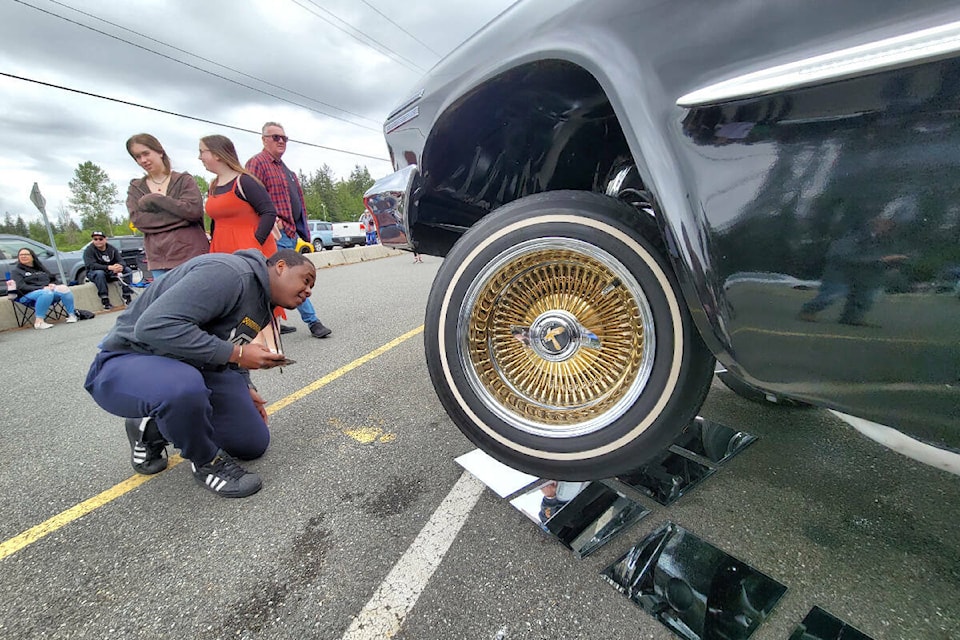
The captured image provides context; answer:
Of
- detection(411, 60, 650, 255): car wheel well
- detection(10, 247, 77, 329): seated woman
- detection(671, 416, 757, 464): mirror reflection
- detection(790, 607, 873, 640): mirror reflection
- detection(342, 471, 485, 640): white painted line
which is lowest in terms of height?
detection(10, 247, 77, 329): seated woman

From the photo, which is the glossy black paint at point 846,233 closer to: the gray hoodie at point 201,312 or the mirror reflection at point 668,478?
the mirror reflection at point 668,478

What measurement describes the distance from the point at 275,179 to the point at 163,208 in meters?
1.04

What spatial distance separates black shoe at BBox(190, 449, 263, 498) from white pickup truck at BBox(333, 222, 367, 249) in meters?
26.5

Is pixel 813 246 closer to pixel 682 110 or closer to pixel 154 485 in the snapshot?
pixel 682 110

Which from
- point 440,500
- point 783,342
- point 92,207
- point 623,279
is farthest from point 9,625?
point 92,207

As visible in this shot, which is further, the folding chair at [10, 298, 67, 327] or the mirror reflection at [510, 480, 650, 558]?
the folding chair at [10, 298, 67, 327]

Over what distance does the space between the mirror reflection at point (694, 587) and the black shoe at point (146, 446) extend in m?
1.89

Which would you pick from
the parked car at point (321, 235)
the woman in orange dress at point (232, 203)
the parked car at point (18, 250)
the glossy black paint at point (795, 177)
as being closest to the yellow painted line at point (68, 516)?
the woman in orange dress at point (232, 203)

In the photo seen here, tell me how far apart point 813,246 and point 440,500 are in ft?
4.34

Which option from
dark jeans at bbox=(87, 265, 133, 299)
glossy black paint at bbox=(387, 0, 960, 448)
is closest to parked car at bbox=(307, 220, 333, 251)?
dark jeans at bbox=(87, 265, 133, 299)

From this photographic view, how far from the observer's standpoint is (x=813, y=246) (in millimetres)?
814

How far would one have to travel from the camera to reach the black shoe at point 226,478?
169 centimetres

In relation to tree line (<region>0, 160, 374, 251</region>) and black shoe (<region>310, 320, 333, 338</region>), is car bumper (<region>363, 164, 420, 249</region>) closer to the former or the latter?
black shoe (<region>310, 320, 333, 338</region>)

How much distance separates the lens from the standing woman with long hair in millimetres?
2662
